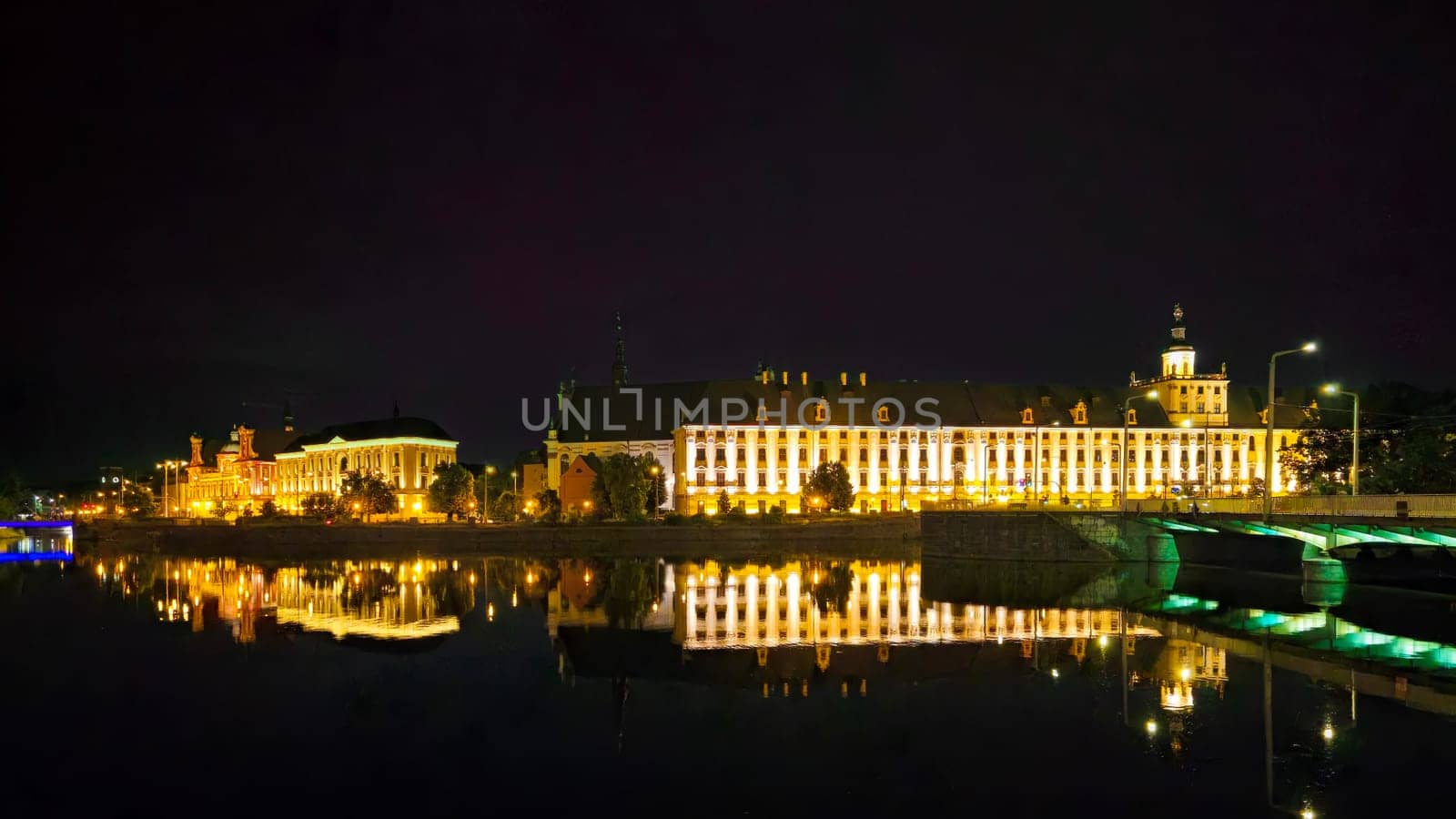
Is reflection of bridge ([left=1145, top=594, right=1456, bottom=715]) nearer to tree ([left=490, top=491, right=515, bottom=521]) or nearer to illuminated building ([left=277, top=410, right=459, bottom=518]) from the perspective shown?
tree ([left=490, top=491, right=515, bottom=521])

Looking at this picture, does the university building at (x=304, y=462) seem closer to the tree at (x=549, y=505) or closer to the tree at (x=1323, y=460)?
the tree at (x=549, y=505)

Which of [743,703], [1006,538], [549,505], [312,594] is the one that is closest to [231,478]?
[549,505]

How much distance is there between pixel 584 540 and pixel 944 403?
1923 inches

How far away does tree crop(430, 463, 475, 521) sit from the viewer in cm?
11862

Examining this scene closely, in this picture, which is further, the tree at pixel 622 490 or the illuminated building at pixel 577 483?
the illuminated building at pixel 577 483

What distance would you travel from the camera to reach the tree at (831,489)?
10344 cm

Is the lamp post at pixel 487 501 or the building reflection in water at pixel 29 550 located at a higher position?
the lamp post at pixel 487 501

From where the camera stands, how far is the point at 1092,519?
66625 mm

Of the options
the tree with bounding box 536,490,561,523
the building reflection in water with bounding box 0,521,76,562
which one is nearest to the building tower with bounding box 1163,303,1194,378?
the tree with bounding box 536,490,561,523

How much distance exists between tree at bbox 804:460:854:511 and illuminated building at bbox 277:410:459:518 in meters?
52.1

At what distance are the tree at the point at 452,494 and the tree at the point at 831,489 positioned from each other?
39.4 metres

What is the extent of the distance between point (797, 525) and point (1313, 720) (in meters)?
66.6

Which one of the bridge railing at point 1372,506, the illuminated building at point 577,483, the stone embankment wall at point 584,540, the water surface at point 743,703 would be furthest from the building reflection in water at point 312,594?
the bridge railing at point 1372,506

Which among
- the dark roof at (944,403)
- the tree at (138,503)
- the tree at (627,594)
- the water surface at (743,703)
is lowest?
the tree at (138,503)
